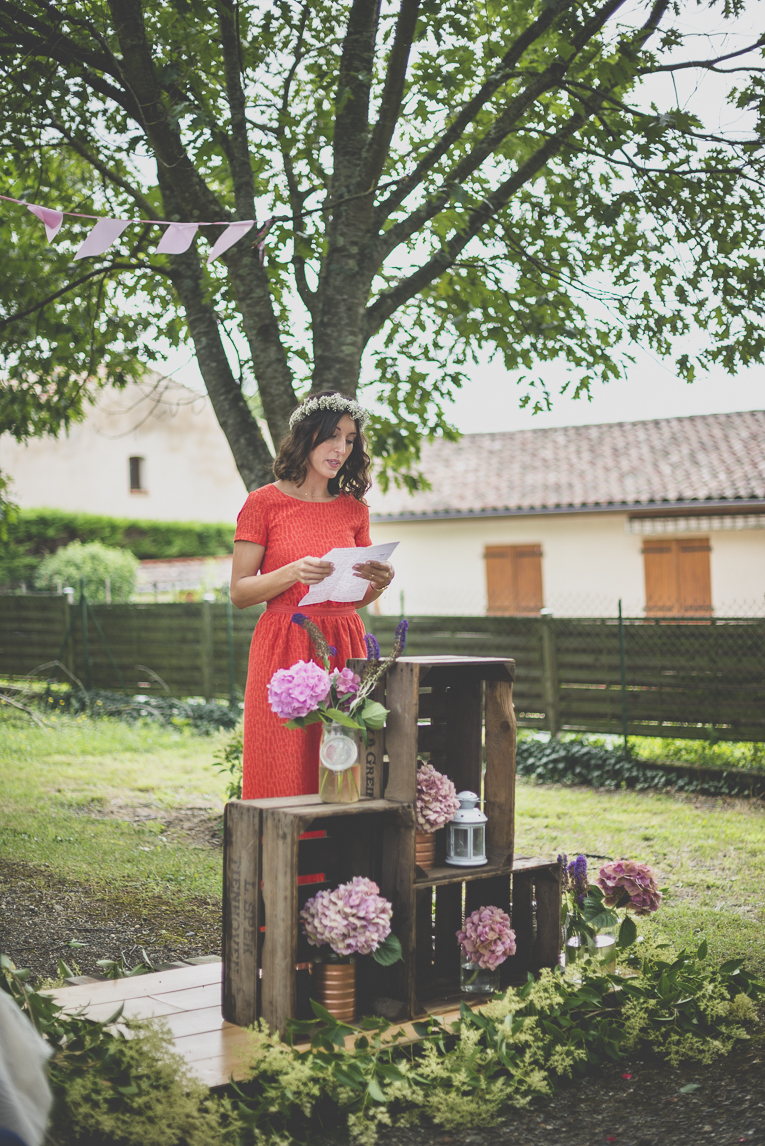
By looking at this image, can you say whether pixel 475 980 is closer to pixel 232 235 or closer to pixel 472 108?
pixel 232 235

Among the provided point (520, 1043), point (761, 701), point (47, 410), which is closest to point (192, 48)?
point (47, 410)

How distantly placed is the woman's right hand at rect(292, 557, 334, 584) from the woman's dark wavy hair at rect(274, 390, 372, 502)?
426 millimetres

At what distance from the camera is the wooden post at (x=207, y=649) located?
11.7 m

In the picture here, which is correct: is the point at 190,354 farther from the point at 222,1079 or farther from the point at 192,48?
the point at 222,1079

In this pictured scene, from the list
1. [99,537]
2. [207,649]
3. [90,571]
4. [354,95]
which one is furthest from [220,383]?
[99,537]

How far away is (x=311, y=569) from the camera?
9.73 ft

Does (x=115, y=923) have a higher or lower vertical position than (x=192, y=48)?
lower

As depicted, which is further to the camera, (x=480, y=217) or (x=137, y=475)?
(x=137, y=475)

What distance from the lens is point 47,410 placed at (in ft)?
20.5

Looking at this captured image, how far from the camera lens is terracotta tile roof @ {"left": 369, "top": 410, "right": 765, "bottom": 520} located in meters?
17.3

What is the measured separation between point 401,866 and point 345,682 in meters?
0.58

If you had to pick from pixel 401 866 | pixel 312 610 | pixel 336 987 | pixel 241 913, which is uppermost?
pixel 312 610

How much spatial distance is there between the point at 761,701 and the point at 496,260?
424 centimetres

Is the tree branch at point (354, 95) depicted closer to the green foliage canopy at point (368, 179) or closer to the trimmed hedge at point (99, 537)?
the green foliage canopy at point (368, 179)
